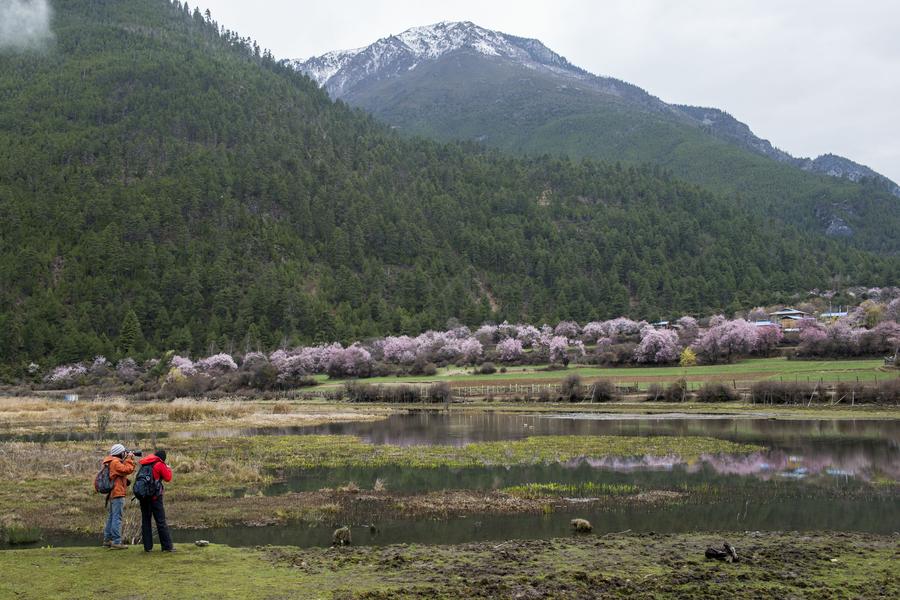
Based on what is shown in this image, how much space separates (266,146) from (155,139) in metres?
27.8

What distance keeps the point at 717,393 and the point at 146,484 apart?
70.0 metres

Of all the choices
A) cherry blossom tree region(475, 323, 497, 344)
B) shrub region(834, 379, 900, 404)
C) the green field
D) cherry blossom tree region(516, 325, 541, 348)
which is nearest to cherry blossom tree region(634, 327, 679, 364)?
the green field

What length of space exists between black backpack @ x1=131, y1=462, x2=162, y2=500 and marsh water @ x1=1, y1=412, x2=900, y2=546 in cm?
362

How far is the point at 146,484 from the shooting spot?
16.7 m

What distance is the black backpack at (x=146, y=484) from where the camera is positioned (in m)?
16.6

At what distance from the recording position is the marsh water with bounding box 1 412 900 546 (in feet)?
68.6

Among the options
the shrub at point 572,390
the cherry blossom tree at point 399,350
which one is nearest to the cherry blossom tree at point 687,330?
the shrub at point 572,390

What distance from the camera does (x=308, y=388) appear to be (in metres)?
107

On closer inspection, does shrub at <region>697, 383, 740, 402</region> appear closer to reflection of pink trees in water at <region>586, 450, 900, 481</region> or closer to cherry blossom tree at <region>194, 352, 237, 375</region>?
reflection of pink trees in water at <region>586, 450, 900, 481</region>

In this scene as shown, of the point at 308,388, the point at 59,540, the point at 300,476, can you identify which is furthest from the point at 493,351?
the point at 59,540

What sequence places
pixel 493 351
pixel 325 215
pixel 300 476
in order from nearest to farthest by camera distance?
pixel 300 476
pixel 493 351
pixel 325 215

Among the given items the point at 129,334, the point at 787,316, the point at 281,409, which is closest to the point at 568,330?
the point at 787,316

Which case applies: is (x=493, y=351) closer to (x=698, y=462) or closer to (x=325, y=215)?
(x=325, y=215)

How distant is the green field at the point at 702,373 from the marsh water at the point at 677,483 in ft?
88.5
